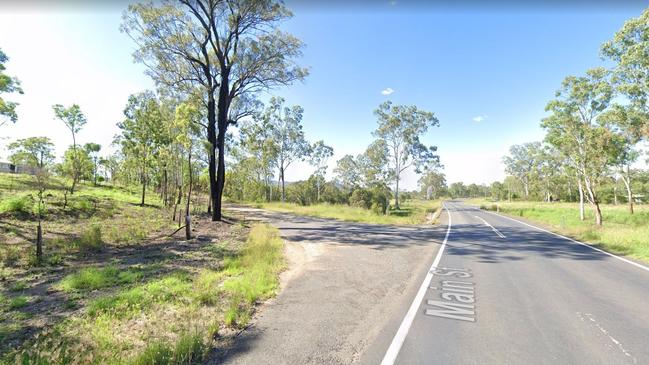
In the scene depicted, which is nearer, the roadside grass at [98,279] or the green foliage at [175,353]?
the green foliage at [175,353]

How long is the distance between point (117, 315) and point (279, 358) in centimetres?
308

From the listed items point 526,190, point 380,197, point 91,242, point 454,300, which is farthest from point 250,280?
point 526,190

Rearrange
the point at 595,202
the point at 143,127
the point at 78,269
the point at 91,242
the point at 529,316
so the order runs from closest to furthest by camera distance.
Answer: the point at 529,316
the point at 78,269
the point at 91,242
the point at 595,202
the point at 143,127

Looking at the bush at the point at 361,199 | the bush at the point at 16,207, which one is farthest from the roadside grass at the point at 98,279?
the bush at the point at 361,199

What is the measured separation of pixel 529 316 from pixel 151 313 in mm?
6164

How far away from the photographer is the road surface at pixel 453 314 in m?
3.18

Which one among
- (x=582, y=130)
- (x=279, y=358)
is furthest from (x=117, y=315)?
(x=582, y=130)

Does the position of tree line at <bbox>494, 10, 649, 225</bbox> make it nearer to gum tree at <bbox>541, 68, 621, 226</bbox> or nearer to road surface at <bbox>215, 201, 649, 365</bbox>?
gum tree at <bbox>541, 68, 621, 226</bbox>

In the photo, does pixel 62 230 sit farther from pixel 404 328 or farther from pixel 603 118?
pixel 603 118

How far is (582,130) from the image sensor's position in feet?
→ 61.9

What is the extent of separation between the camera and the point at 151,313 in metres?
4.39

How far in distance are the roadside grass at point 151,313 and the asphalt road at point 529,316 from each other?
2.38 m

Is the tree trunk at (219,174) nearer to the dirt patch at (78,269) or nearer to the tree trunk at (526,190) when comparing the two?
the dirt patch at (78,269)

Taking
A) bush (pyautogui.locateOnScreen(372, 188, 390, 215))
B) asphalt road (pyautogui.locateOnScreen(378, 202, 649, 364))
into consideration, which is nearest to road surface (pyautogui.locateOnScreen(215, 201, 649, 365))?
asphalt road (pyautogui.locateOnScreen(378, 202, 649, 364))
